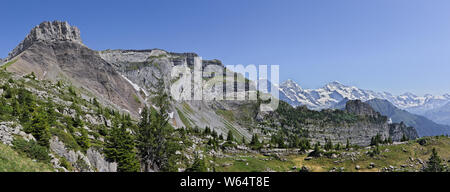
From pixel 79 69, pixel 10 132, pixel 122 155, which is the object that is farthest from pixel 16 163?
pixel 79 69

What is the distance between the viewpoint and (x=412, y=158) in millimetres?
66125

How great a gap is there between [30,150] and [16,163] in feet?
17.3

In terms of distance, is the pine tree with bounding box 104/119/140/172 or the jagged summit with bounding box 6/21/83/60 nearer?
the pine tree with bounding box 104/119/140/172

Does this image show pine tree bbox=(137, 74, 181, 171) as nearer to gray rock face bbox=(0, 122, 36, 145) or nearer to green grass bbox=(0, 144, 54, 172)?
gray rock face bbox=(0, 122, 36, 145)

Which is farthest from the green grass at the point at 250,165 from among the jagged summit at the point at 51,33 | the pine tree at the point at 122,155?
the jagged summit at the point at 51,33

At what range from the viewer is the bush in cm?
2416

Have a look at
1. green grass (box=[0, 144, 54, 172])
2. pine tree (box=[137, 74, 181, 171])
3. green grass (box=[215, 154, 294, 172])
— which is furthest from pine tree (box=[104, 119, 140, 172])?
green grass (box=[215, 154, 294, 172])

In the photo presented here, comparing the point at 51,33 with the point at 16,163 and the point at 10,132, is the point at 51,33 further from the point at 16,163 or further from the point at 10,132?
the point at 16,163

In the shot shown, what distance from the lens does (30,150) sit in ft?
80.8

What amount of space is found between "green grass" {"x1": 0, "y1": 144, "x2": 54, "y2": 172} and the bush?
101 cm

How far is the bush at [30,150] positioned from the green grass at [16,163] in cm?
101

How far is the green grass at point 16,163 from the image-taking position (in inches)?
742
